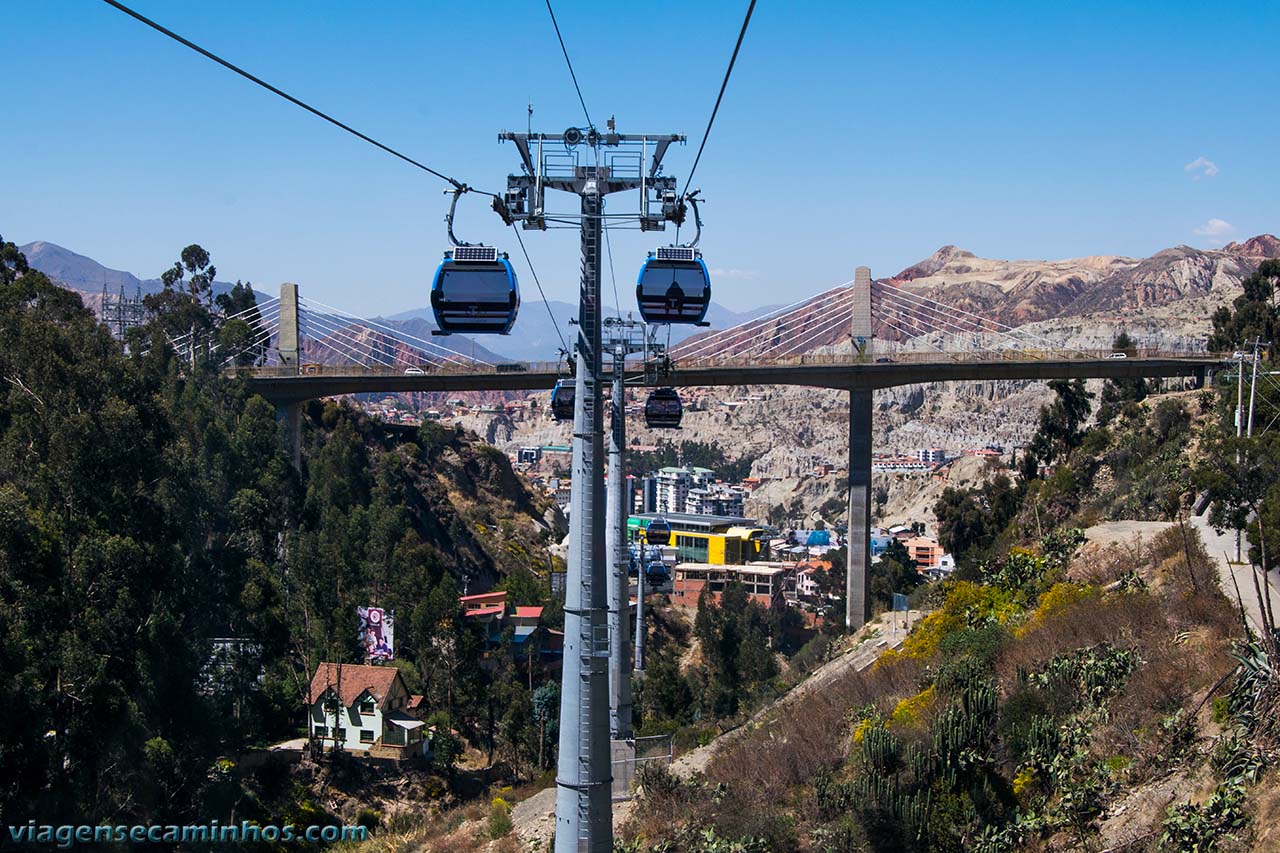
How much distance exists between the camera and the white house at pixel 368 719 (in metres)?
36.5

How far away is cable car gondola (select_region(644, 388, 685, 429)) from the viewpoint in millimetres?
27016

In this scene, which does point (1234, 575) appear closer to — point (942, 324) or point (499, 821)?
point (499, 821)

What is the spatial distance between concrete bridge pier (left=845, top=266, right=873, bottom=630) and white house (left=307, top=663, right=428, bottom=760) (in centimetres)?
2286

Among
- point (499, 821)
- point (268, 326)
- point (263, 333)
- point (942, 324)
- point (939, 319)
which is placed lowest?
point (499, 821)

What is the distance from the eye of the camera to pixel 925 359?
2506 inches

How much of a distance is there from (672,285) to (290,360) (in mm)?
56887

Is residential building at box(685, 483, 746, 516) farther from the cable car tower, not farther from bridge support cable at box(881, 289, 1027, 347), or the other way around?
the cable car tower

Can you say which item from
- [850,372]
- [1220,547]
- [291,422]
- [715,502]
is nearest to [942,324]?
[850,372]

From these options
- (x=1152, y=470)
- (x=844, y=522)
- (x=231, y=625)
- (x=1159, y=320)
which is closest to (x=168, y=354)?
(x=231, y=625)

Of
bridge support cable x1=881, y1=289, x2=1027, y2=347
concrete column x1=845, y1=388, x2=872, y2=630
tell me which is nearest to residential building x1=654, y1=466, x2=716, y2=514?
bridge support cable x1=881, y1=289, x2=1027, y2=347

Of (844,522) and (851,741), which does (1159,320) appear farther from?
(851,741)

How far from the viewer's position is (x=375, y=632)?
41281mm

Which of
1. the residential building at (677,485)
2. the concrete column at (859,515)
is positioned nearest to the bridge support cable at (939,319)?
the concrete column at (859,515)

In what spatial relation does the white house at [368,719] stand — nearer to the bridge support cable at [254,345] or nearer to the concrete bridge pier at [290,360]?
the concrete bridge pier at [290,360]
